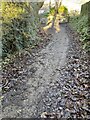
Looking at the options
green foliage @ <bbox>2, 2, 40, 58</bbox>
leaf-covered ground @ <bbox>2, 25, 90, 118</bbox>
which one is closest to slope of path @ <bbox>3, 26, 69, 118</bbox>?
leaf-covered ground @ <bbox>2, 25, 90, 118</bbox>

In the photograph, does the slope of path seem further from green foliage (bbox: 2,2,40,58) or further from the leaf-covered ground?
green foliage (bbox: 2,2,40,58)

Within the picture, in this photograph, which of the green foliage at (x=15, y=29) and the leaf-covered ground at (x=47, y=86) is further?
the green foliage at (x=15, y=29)

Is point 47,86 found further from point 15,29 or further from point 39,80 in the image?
point 15,29

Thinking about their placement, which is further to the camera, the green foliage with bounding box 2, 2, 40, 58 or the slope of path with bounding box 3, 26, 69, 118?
the green foliage with bounding box 2, 2, 40, 58

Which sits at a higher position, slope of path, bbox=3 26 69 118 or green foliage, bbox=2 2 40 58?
green foliage, bbox=2 2 40 58

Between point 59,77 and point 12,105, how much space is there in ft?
6.85

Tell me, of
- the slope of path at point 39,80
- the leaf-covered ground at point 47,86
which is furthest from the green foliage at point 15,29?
the slope of path at point 39,80

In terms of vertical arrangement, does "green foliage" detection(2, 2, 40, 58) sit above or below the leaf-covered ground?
above

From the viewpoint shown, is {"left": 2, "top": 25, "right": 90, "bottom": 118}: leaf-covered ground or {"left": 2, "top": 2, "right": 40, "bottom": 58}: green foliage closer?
{"left": 2, "top": 25, "right": 90, "bottom": 118}: leaf-covered ground

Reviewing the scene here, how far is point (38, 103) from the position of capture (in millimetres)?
5094

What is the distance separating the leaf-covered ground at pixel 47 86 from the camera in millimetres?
4789

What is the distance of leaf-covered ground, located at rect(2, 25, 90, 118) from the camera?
4789 mm

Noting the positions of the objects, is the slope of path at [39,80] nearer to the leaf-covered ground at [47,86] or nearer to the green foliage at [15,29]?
the leaf-covered ground at [47,86]

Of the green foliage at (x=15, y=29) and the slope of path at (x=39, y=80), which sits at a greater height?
the green foliage at (x=15, y=29)
